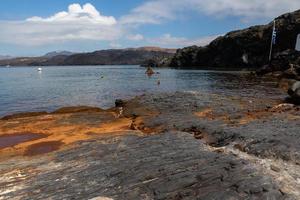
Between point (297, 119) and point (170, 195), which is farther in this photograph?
point (297, 119)

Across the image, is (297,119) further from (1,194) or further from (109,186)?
(1,194)

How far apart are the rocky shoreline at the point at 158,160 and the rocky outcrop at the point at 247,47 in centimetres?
7400

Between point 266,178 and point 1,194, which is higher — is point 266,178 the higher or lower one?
the higher one

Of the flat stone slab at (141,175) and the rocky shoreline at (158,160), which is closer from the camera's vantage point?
the flat stone slab at (141,175)

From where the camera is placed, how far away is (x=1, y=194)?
12.2m

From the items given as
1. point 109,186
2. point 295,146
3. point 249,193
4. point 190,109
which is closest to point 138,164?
point 109,186

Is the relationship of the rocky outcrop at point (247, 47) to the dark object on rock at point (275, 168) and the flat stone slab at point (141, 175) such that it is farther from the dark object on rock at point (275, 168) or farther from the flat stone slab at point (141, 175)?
the dark object on rock at point (275, 168)

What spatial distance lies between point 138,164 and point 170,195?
303 cm

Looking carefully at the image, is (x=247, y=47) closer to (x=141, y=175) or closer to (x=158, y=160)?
(x=158, y=160)

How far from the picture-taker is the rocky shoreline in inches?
434

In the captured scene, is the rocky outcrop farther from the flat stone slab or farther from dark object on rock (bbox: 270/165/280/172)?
dark object on rock (bbox: 270/165/280/172)

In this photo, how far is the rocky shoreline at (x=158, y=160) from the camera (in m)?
11.0

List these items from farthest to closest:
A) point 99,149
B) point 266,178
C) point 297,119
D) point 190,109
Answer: point 190,109
point 297,119
point 99,149
point 266,178

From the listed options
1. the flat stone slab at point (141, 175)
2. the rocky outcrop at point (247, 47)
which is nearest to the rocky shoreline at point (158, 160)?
the flat stone slab at point (141, 175)
